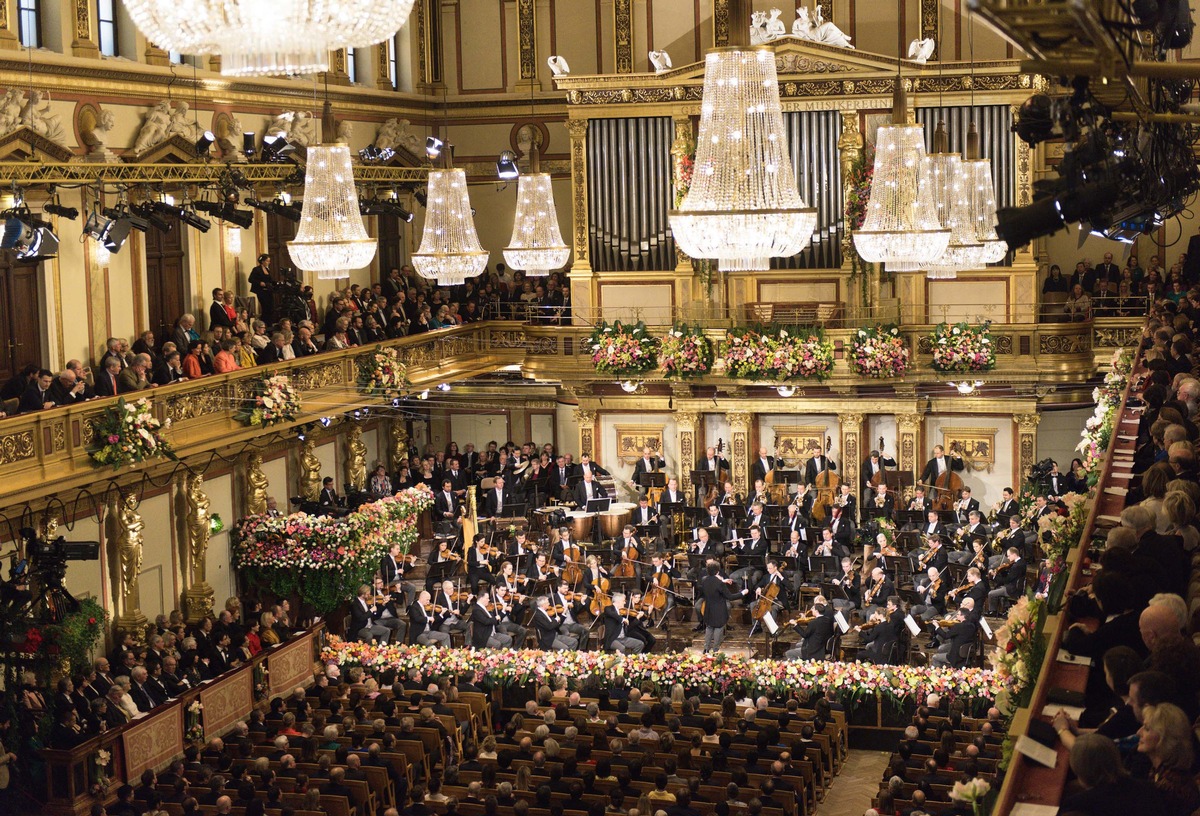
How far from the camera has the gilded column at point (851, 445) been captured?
2666 cm

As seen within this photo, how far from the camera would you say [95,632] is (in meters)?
17.8

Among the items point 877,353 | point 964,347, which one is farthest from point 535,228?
point 964,347

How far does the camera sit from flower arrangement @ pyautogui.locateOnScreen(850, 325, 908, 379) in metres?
25.3

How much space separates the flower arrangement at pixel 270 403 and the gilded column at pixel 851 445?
10143 mm

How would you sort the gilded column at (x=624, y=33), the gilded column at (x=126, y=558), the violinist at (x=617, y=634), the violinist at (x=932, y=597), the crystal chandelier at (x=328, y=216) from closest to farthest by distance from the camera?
the crystal chandelier at (x=328, y=216), the violinist at (x=932, y=597), the violinist at (x=617, y=634), the gilded column at (x=126, y=558), the gilded column at (x=624, y=33)

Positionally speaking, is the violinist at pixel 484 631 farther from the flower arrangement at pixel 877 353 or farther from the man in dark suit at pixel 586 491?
the flower arrangement at pixel 877 353

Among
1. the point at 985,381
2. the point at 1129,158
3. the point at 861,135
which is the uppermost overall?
the point at 861,135

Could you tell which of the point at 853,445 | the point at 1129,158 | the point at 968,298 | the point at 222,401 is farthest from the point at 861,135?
the point at 1129,158

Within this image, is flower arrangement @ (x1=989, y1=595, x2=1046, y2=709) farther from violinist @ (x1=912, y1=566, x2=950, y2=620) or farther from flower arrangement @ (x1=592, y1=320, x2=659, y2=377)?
flower arrangement @ (x1=592, y1=320, x2=659, y2=377)

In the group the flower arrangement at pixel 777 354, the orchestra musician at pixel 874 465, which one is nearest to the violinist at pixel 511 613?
the flower arrangement at pixel 777 354

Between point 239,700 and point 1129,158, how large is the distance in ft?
46.6

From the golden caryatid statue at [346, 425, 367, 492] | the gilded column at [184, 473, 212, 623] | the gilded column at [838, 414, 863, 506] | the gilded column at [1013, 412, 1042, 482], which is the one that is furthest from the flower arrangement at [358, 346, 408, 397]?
the gilded column at [1013, 412, 1042, 482]

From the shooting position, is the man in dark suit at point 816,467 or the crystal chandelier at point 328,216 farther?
the man in dark suit at point 816,467

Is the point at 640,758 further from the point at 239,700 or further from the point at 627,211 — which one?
the point at 627,211
